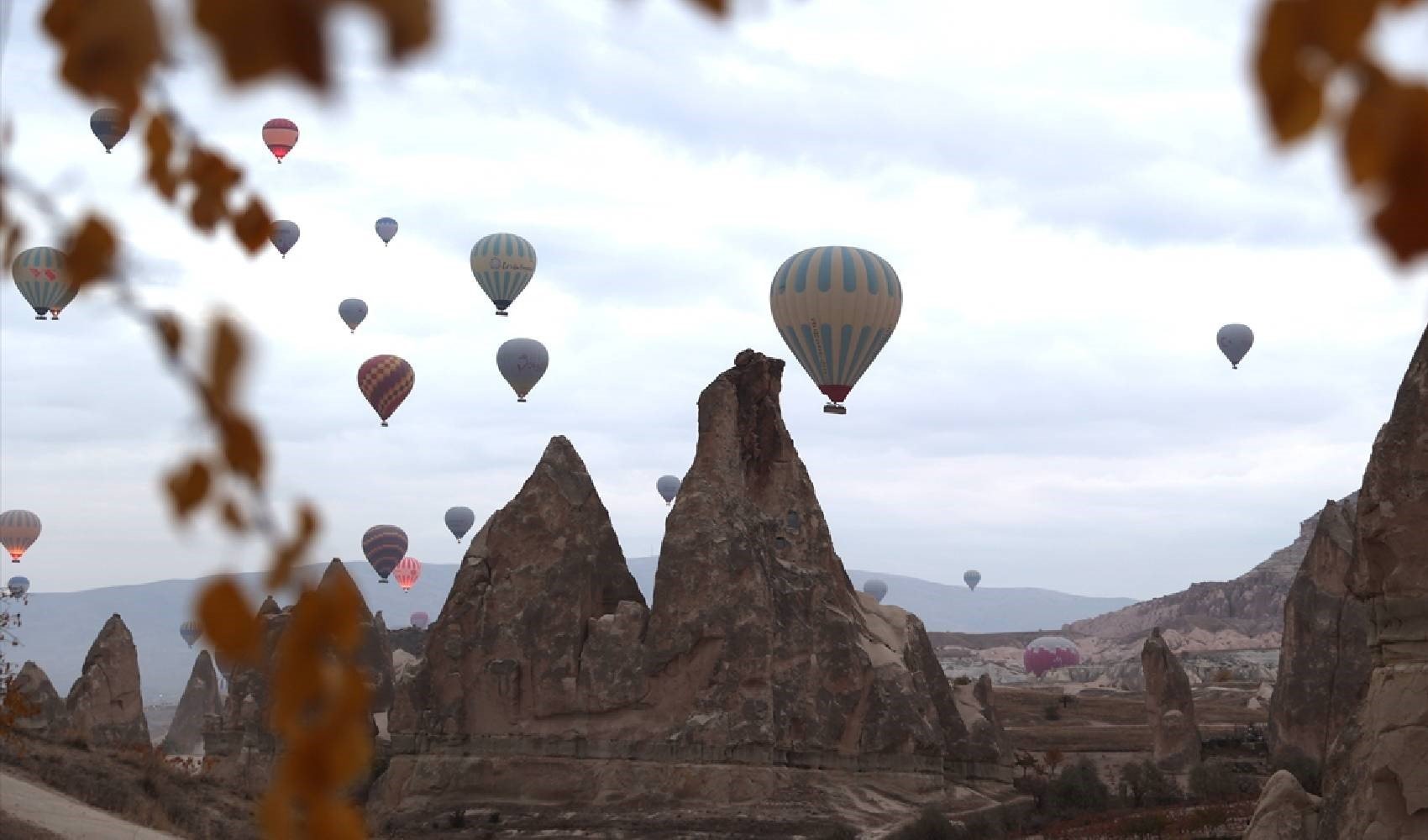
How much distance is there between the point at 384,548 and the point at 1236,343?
39204 mm

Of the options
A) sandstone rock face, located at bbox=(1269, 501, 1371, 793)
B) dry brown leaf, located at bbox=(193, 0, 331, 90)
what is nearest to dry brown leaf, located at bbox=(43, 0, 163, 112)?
dry brown leaf, located at bbox=(193, 0, 331, 90)

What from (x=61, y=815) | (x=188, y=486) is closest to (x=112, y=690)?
(x=61, y=815)

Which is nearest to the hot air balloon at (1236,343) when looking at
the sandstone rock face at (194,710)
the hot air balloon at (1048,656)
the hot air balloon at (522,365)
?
the hot air balloon at (522,365)

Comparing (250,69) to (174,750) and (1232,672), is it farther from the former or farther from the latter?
(1232,672)

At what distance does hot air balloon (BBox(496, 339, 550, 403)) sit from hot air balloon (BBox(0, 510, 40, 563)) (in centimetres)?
3938

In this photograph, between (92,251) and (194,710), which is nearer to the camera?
(92,251)

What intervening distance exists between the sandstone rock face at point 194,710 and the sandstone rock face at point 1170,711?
26906 mm

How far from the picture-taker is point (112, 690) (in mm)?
42188

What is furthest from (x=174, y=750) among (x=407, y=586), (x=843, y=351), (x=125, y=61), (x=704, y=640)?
(x=407, y=586)

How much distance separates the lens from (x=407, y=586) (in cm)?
11638

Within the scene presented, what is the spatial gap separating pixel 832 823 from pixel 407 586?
9250cm

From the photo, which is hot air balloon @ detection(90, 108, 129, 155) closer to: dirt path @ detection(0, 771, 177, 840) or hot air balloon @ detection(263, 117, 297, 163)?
hot air balloon @ detection(263, 117, 297, 163)

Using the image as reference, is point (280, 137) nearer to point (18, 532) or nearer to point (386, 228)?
point (386, 228)

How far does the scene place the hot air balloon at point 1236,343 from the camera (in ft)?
205
